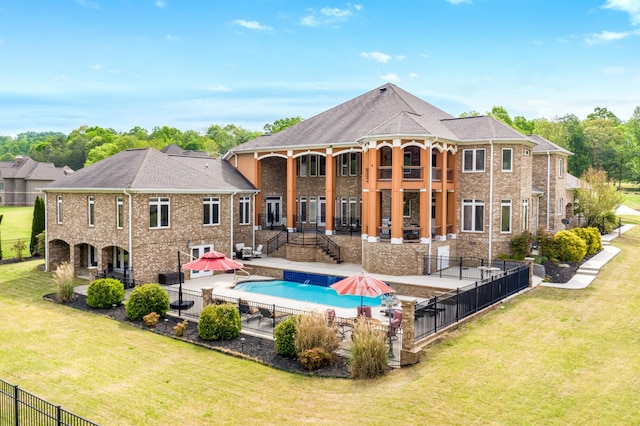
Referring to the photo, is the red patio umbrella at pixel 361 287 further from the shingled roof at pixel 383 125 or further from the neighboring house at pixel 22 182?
the neighboring house at pixel 22 182

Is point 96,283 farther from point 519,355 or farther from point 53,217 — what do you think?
point 519,355

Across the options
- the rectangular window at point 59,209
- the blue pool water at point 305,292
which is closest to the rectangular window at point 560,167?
the blue pool water at point 305,292

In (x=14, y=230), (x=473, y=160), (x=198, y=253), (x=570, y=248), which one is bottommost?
(x=14, y=230)

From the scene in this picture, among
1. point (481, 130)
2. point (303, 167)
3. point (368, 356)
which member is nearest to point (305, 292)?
point (368, 356)

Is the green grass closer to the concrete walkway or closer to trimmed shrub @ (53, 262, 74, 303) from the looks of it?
trimmed shrub @ (53, 262, 74, 303)

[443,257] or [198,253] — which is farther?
[198,253]

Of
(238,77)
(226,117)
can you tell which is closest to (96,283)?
(238,77)

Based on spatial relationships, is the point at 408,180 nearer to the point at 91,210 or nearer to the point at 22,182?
the point at 91,210
